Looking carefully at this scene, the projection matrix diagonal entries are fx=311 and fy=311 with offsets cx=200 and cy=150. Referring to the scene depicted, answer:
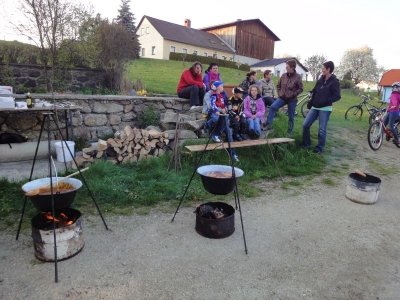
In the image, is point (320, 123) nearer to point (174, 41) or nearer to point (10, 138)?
point (10, 138)

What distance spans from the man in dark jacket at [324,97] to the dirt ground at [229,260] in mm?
2805

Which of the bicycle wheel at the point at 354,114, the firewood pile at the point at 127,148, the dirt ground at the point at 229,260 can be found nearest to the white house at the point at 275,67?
the bicycle wheel at the point at 354,114

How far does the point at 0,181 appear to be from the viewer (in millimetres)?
4398

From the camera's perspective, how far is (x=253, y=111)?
6645 mm

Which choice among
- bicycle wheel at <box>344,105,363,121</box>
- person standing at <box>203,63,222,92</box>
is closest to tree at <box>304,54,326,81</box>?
bicycle wheel at <box>344,105,363,121</box>

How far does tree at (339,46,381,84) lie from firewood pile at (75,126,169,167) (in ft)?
178

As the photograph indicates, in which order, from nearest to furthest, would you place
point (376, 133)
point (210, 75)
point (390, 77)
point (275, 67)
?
point (210, 75)
point (376, 133)
point (390, 77)
point (275, 67)

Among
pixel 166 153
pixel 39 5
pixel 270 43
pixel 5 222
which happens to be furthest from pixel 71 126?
pixel 270 43

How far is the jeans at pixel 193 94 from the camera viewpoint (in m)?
7.29

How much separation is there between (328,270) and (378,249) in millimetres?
878

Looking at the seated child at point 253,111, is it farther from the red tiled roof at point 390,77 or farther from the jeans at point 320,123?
the red tiled roof at point 390,77

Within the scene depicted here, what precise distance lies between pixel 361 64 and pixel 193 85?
56.2m

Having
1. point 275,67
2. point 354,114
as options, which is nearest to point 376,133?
point 354,114

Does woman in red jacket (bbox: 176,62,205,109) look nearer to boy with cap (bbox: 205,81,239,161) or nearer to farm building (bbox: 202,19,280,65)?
boy with cap (bbox: 205,81,239,161)
